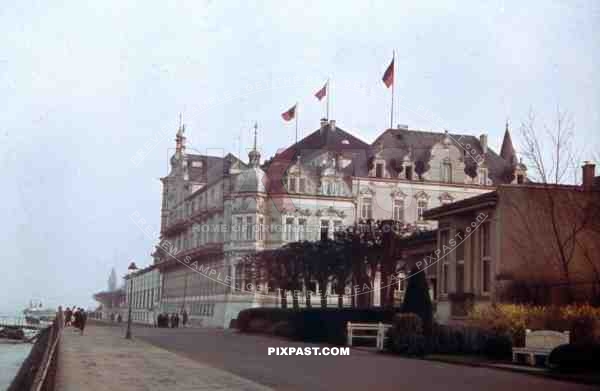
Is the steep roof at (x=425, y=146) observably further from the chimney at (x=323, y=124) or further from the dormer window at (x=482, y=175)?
the chimney at (x=323, y=124)

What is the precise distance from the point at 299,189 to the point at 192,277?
8393 mm

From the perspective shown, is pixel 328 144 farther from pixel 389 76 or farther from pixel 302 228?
pixel 389 76

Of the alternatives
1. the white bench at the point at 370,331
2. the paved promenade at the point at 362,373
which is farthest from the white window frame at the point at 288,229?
the paved promenade at the point at 362,373

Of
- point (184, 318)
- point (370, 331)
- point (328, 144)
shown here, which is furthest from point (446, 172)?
point (370, 331)

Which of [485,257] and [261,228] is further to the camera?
[261,228]

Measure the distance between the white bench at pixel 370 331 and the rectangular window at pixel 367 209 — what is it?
24060 mm

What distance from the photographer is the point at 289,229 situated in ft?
164

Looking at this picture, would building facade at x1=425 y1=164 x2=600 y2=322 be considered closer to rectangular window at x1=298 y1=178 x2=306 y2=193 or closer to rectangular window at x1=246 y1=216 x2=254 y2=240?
rectangular window at x1=246 y1=216 x2=254 y2=240

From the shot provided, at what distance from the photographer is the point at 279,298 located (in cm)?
5091

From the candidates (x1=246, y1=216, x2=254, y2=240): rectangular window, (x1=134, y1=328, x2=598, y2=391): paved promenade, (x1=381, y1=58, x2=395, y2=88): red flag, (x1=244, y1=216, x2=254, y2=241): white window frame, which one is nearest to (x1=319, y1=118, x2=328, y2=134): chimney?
(x1=246, y1=216, x2=254, y2=240): rectangular window

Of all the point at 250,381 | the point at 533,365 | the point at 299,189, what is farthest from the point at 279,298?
the point at 250,381

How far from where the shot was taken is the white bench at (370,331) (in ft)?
92.8

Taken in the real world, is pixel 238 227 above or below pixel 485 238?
above

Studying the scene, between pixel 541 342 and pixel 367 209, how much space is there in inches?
1403
